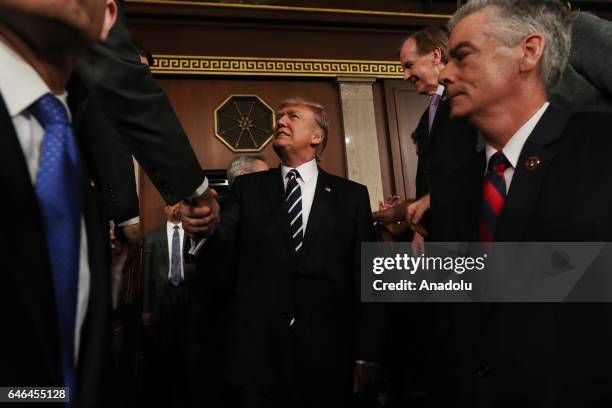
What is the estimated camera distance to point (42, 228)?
23.8 inches

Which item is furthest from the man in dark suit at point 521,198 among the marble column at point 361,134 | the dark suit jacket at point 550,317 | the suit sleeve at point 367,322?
the marble column at point 361,134

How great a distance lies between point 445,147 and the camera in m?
1.93

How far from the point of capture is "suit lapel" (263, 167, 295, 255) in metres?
2.00

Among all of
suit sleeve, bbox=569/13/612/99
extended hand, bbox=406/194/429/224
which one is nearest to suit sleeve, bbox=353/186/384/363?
extended hand, bbox=406/194/429/224

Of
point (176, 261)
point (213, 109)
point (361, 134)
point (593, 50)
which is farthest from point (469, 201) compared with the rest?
point (213, 109)

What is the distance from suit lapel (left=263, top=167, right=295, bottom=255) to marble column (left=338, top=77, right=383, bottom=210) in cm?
337

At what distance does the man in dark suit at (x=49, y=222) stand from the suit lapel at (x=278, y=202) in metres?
1.23

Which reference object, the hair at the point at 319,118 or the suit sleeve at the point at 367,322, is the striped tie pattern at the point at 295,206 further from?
the hair at the point at 319,118

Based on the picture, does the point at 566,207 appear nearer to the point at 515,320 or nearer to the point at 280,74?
the point at 515,320

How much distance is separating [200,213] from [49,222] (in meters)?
0.86

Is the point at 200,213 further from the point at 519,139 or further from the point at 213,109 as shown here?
the point at 213,109

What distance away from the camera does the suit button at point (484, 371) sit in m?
1.10

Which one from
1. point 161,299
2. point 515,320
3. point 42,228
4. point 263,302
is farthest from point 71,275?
point 161,299

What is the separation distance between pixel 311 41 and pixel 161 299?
3.89 m
